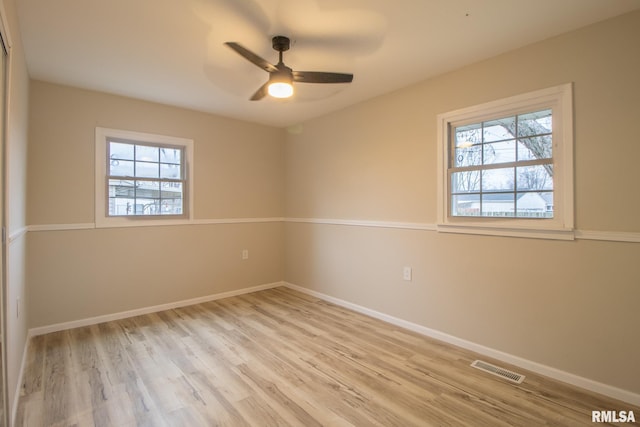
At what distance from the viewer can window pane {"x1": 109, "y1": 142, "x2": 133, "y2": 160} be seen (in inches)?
139

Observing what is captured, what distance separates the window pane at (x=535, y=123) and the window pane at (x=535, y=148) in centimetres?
5

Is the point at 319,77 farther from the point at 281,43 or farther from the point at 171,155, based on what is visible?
the point at 171,155

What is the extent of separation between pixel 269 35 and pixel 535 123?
6.94ft

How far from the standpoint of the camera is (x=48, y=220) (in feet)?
10.3

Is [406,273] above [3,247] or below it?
below

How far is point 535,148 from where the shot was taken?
8.05 feet

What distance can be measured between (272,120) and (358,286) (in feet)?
8.35

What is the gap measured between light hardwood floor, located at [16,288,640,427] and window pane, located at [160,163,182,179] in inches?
69.0

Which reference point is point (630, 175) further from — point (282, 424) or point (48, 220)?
point (48, 220)

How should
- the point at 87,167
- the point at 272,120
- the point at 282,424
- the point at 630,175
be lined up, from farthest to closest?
the point at 272,120 < the point at 87,167 < the point at 630,175 < the point at 282,424

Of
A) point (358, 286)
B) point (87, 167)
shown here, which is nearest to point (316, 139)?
point (358, 286)

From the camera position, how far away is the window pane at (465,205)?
279 centimetres

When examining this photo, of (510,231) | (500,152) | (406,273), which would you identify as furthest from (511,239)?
(406,273)

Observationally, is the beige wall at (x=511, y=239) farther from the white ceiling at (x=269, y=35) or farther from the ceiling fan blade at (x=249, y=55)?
the ceiling fan blade at (x=249, y=55)
